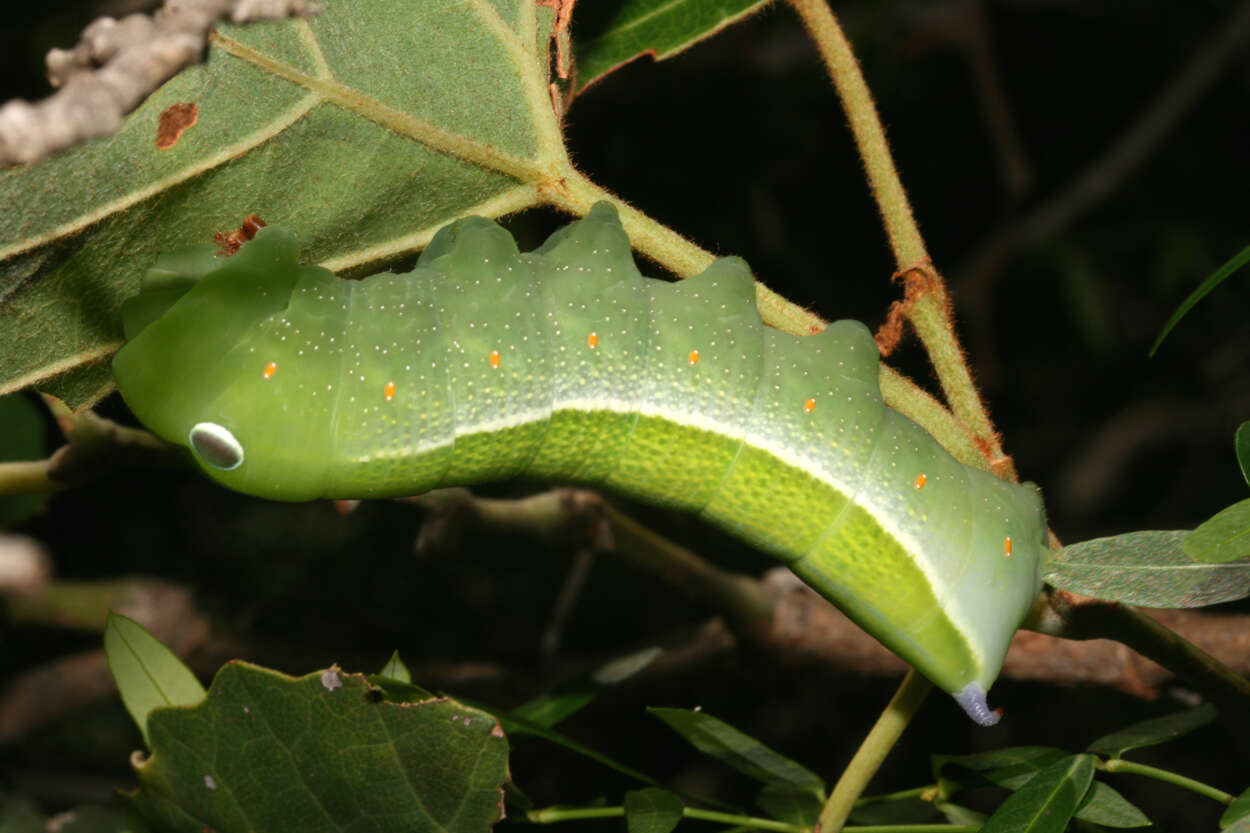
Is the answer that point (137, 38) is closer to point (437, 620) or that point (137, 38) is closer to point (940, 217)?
point (437, 620)

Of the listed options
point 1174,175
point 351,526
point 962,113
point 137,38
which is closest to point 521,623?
point 351,526

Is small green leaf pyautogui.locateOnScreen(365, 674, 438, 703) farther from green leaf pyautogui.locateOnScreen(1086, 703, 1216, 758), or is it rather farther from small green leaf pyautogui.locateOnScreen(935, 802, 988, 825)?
green leaf pyautogui.locateOnScreen(1086, 703, 1216, 758)

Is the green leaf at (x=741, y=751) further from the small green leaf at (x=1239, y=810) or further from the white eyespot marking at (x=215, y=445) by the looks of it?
the white eyespot marking at (x=215, y=445)

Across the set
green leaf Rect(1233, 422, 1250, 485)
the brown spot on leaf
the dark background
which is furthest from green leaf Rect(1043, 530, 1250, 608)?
the dark background

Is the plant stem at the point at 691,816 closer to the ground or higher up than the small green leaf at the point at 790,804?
higher up

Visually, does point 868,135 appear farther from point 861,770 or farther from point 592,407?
point 861,770

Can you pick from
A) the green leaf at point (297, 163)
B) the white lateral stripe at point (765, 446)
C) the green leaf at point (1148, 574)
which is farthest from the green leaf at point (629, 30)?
the green leaf at point (1148, 574)

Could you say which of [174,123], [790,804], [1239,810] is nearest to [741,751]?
[790,804]
